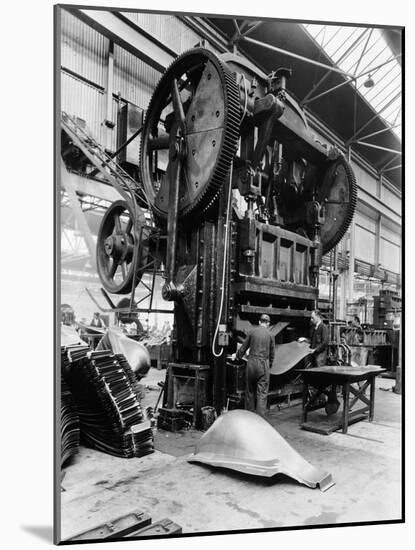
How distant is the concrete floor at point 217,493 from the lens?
8.54 ft

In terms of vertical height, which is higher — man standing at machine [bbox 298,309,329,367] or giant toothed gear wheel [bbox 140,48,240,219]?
giant toothed gear wheel [bbox 140,48,240,219]

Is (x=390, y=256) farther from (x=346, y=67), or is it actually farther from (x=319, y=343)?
(x=319, y=343)

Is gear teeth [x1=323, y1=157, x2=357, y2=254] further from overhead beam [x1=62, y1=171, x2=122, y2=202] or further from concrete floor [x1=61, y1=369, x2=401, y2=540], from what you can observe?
overhead beam [x1=62, y1=171, x2=122, y2=202]

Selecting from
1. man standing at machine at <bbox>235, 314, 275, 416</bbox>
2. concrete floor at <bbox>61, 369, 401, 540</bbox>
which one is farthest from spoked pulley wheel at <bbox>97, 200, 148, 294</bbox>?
concrete floor at <bbox>61, 369, 401, 540</bbox>

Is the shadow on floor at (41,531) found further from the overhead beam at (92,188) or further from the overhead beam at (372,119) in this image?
the overhead beam at (372,119)

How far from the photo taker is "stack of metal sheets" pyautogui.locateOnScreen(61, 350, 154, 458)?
10.9 ft

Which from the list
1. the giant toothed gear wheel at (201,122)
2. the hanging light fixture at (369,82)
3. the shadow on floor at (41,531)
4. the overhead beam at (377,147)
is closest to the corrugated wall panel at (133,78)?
the giant toothed gear wheel at (201,122)

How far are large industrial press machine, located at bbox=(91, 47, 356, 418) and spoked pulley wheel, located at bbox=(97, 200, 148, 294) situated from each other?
0.4 inches

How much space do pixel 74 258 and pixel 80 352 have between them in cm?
90

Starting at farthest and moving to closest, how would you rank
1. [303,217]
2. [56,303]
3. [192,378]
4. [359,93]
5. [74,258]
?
[303,217], [192,378], [359,93], [74,258], [56,303]

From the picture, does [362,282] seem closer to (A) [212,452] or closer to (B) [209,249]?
(B) [209,249]

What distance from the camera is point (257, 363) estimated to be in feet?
14.0

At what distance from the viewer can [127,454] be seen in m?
3.28

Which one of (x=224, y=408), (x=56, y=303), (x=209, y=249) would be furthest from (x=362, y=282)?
(x=56, y=303)
